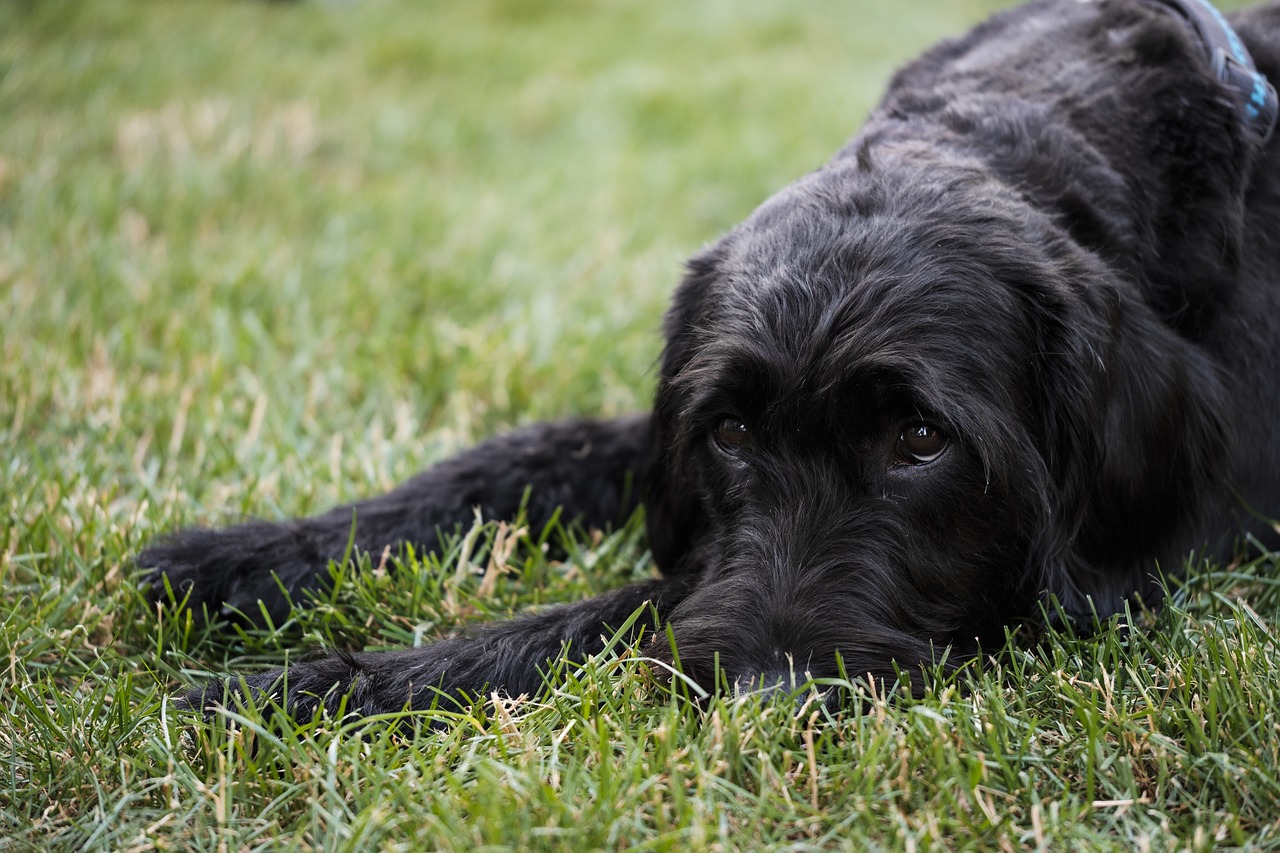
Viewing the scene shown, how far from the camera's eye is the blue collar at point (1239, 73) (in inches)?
117

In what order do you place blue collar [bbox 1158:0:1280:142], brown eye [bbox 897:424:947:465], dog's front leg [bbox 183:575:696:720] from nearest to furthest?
1. dog's front leg [bbox 183:575:696:720]
2. brown eye [bbox 897:424:947:465]
3. blue collar [bbox 1158:0:1280:142]

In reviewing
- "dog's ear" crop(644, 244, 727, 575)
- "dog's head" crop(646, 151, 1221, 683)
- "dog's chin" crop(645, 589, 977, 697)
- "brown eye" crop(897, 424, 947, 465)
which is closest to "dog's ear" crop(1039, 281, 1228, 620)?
"dog's head" crop(646, 151, 1221, 683)

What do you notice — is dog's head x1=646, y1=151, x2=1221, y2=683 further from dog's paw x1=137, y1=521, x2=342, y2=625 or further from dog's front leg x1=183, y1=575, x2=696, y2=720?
dog's paw x1=137, y1=521, x2=342, y2=625

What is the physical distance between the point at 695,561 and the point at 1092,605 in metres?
0.88

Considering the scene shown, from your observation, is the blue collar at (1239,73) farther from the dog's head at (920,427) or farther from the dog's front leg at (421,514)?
the dog's front leg at (421,514)

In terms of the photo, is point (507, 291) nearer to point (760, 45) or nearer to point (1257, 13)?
point (1257, 13)

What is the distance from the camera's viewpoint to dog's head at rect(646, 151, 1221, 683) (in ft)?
7.72

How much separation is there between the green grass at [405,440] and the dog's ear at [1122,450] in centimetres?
16

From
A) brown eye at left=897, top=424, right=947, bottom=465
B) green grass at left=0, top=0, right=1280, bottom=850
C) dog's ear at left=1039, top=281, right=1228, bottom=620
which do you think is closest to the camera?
green grass at left=0, top=0, right=1280, bottom=850

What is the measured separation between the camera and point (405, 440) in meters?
3.71

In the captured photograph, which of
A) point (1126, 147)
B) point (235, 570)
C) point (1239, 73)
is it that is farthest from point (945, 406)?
point (235, 570)

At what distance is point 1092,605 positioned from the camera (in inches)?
96.7

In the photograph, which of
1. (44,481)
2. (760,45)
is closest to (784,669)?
(44,481)

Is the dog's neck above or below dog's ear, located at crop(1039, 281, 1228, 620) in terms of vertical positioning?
above
